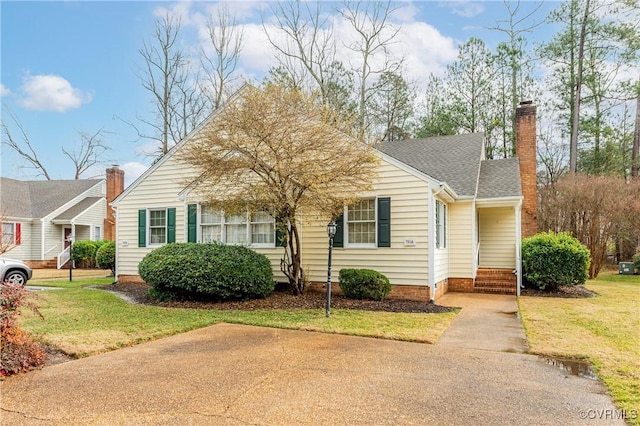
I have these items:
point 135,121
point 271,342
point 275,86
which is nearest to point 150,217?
point 275,86

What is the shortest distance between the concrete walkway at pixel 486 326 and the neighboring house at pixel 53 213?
67.8ft

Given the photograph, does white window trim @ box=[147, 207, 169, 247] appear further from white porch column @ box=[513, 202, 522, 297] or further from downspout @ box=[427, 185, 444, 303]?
white porch column @ box=[513, 202, 522, 297]

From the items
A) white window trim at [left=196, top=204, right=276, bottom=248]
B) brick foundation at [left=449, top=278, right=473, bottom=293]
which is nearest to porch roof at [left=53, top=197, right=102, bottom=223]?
white window trim at [left=196, top=204, right=276, bottom=248]

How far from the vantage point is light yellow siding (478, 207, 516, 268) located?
1368 centimetres

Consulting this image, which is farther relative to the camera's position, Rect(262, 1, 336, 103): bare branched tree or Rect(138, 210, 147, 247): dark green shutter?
Rect(262, 1, 336, 103): bare branched tree

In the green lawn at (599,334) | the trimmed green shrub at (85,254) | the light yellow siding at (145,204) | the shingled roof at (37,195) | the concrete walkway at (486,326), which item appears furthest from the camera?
the shingled roof at (37,195)

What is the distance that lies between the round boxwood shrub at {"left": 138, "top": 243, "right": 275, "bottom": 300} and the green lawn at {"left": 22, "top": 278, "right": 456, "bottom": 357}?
2.50 feet

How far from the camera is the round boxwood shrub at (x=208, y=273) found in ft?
30.6

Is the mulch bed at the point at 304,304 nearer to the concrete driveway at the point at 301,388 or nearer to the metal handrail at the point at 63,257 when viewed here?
the concrete driveway at the point at 301,388

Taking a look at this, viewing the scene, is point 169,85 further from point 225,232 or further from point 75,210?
point 225,232

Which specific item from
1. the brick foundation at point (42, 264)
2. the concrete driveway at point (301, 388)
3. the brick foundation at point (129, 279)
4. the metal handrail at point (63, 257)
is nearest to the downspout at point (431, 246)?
the concrete driveway at point (301, 388)

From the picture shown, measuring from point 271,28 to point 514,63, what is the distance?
14.4 meters

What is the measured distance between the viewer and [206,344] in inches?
236

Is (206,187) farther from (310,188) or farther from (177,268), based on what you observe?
(310,188)
